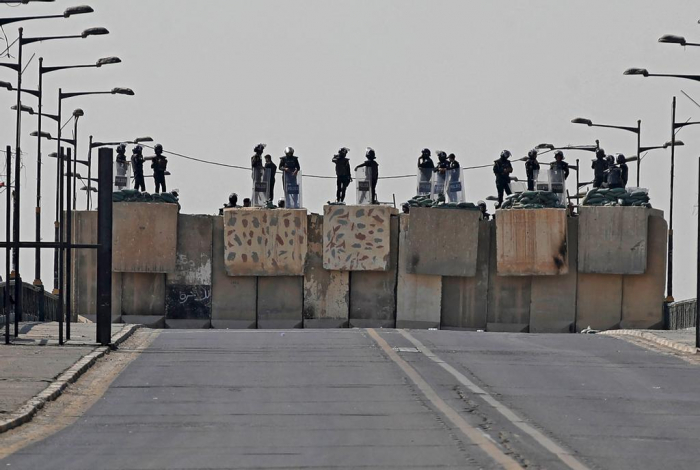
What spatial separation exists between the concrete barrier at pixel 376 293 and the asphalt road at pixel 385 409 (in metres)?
17.9

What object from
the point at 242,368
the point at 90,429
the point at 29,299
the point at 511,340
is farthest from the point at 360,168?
the point at 90,429

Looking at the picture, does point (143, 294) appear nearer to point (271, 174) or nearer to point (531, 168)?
point (271, 174)

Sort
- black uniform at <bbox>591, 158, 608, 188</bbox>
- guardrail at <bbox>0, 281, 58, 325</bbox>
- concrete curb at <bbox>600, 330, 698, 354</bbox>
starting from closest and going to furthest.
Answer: concrete curb at <bbox>600, 330, 698, 354</bbox> < guardrail at <bbox>0, 281, 58, 325</bbox> < black uniform at <bbox>591, 158, 608, 188</bbox>

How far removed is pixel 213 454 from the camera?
49.2ft

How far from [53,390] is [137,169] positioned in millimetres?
26419

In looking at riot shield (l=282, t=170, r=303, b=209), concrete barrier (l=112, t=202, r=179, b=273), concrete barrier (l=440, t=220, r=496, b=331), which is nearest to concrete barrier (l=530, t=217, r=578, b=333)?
concrete barrier (l=440, t=220, r=496, b=331)

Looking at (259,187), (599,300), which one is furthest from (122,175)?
(599,300)

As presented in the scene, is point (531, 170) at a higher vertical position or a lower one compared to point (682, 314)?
higher

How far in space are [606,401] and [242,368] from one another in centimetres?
618

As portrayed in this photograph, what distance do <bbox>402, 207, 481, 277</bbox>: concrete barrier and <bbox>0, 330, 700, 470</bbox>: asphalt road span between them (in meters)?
17.3

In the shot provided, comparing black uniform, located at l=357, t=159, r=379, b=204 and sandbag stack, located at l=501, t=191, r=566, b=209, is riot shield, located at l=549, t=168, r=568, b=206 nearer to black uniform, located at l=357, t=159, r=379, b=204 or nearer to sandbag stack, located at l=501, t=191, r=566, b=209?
sandbag stack, located at l=501, t=191, r=566, b=209

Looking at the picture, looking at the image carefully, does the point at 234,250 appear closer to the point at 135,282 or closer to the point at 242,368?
the point at 135,282

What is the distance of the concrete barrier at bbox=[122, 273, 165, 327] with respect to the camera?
156 ft

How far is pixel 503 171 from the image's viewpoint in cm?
4603
